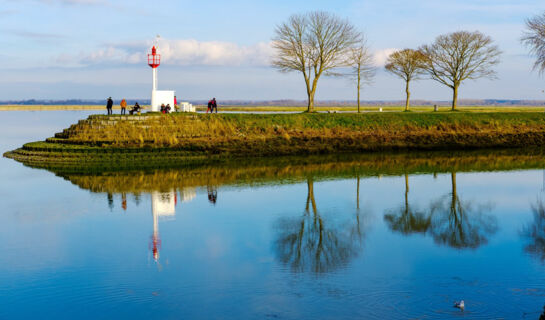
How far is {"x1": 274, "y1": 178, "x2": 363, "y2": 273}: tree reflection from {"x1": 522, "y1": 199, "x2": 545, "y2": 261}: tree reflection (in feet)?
17.4

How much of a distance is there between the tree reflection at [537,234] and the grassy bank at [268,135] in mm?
25493

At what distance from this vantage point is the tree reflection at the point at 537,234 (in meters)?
18.1

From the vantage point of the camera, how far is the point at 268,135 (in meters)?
50.1

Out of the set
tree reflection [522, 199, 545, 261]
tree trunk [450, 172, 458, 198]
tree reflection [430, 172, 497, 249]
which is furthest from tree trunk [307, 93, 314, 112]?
tree reflection [522, 199, 545, 261]

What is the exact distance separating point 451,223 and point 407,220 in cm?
163

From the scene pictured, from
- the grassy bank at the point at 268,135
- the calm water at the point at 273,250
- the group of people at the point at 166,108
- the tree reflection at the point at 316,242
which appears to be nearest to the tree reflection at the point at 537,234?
the calm water at the point at 273,250

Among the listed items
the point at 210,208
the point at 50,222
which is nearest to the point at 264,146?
the point at 210,208

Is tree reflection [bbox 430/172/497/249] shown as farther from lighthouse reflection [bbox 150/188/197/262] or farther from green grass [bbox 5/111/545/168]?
green grass [bbox 5/111/545/168]

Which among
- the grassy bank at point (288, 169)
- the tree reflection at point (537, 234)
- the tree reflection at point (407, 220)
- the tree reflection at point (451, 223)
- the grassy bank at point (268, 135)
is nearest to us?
the tree reflection at point (537, 234)

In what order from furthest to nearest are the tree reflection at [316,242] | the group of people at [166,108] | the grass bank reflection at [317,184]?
1. the group of people at [166,108]
2. the grass bank reflection at [317,184]
3. the tree reflection at [316,242]

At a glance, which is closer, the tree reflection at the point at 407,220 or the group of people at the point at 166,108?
the tree reflection at the point at 407,220

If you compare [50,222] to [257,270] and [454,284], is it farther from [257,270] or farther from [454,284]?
[454,284]

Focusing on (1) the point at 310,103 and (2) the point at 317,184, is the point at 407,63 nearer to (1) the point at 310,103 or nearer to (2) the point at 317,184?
(1) the point at 310,103

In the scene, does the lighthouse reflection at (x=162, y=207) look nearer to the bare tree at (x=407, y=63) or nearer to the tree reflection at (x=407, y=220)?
the tree reflection at (x=407, y=220)
